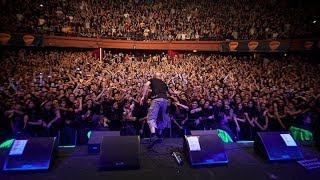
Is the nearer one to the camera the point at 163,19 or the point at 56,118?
the point at 56,118

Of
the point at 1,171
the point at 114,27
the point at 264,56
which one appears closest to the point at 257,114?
the point at 1,171

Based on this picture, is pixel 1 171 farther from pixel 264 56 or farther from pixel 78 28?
pixel 264 56

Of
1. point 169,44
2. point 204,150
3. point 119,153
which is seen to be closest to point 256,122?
point 204,150

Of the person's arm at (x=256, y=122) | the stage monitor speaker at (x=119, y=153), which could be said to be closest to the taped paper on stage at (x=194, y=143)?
the stage monitor speaker at (x=119, y=153)

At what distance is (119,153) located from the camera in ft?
12.5

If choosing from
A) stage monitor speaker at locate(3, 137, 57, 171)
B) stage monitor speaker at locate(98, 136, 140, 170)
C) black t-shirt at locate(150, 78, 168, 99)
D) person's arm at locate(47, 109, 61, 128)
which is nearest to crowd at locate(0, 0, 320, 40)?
person's arm at locate(47, 109, 61, 128)

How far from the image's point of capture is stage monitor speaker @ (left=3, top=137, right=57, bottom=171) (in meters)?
→ 3.58

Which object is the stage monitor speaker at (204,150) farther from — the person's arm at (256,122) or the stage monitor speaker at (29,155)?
the person's arm at (256,122)

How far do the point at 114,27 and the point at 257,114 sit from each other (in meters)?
14.6

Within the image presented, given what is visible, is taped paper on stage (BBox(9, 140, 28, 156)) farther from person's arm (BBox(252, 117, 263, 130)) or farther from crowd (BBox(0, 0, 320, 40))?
crowd (BBox(0, 0, 320, 40))

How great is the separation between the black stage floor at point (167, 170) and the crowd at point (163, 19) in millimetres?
14839

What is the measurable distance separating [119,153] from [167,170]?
658mm

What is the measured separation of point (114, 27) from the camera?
1956cm

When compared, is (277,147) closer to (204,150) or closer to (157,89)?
(204,150)
